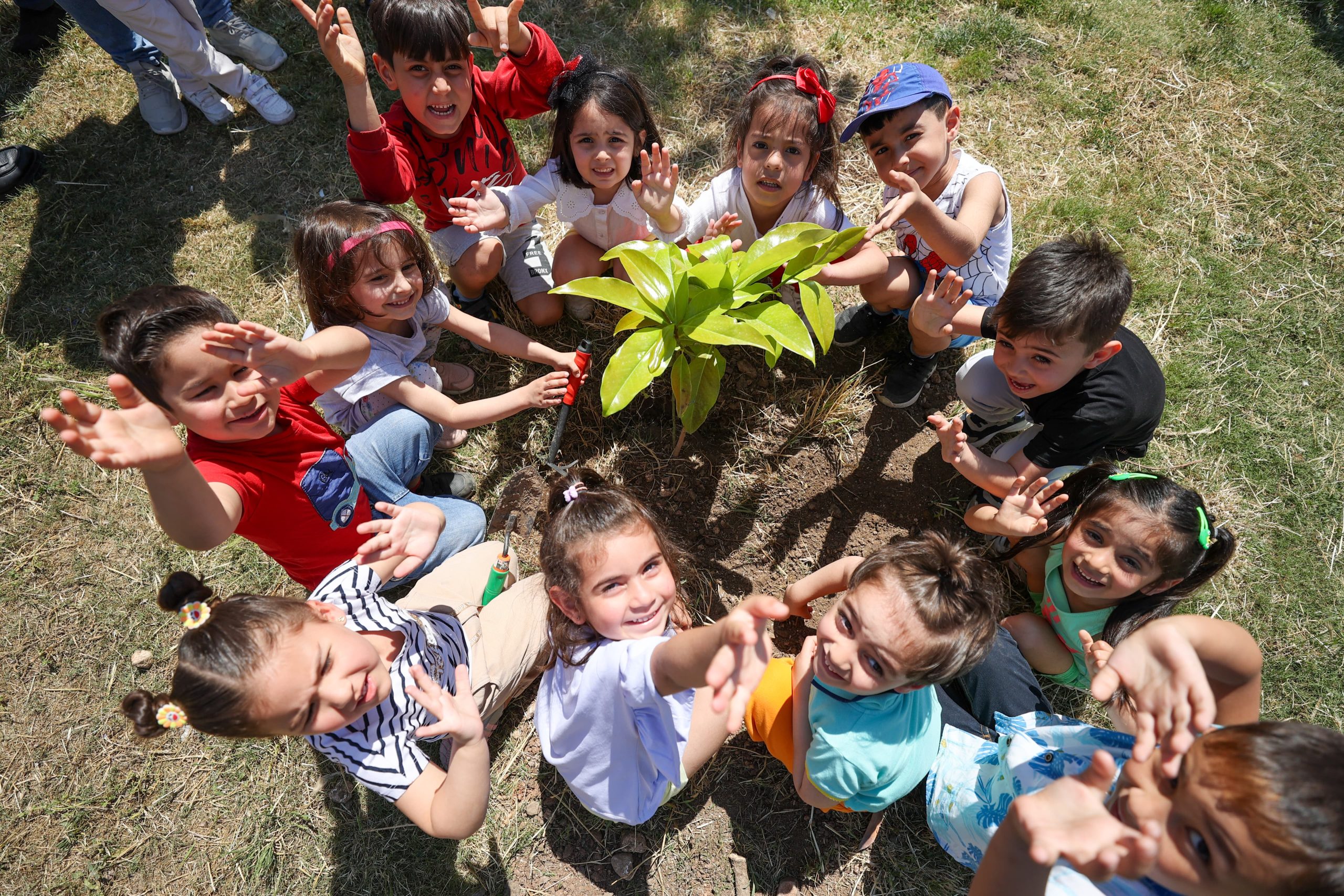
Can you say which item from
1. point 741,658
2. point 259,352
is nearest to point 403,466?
point 259,352

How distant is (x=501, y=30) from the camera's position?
3139mm

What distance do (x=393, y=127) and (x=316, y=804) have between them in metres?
3.11

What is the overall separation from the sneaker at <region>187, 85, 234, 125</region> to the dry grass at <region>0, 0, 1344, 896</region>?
8cm

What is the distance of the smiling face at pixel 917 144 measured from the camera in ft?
9.91

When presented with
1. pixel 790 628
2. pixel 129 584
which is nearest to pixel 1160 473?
pixel 790 628

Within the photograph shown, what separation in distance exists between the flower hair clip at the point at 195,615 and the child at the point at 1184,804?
2091mm

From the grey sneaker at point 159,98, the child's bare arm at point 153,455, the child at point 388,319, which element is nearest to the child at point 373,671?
the child's bare arm at point 153,455

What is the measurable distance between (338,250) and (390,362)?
19.0 inches

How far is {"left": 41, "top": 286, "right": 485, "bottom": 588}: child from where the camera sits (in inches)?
71.9

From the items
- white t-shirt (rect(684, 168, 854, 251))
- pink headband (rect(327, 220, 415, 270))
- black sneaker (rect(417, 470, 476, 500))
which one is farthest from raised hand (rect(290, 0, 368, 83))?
black sneaker (rect(417, 470, 476, 500))

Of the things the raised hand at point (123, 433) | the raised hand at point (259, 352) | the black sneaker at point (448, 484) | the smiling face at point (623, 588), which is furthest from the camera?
the black sneaker at point (448, 484)

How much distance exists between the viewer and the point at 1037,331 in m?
2.63

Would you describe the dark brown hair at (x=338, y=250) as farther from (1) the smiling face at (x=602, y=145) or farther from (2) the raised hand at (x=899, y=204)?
(2) the raised hand at (x=899, y=204)

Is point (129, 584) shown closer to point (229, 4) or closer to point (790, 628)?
point (790, 628)
